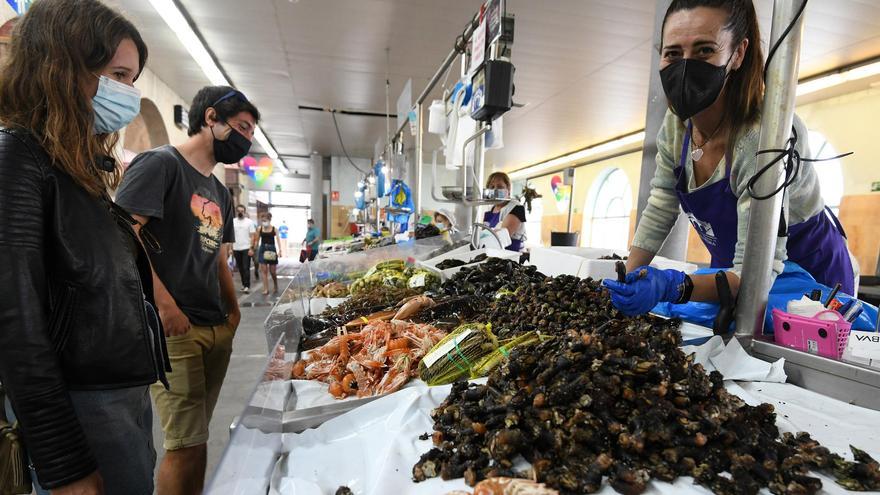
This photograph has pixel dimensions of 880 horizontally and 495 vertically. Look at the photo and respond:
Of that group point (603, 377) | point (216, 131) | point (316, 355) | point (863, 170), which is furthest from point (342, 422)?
point (863, 170)

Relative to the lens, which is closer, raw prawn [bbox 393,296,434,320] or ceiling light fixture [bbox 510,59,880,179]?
raw prawn [bbox 393,296,434,320]

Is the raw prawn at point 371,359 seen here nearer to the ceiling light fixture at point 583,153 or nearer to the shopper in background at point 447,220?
the shopper in background at point 447,220

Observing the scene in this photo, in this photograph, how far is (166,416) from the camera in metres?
2.15

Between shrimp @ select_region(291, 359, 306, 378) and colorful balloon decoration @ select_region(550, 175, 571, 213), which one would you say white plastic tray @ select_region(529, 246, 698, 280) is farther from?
colorful balloon decoration @ select_region(550, 175, 571, 213)

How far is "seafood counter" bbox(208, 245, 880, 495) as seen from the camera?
2.96 feet

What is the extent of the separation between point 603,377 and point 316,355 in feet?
4.44

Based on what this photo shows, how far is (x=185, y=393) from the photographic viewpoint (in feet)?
7.18

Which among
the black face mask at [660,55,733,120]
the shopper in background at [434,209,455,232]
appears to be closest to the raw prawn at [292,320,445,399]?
the black face mask at [660,55,733,120]

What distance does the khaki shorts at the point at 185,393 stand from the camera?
215 centimetres

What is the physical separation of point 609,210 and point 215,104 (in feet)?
60.6

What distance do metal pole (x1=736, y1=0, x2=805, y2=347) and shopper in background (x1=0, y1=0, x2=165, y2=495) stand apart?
7.21 ft

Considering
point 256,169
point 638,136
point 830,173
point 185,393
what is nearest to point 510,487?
point 185,393

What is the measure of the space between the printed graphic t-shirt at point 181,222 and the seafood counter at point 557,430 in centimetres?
103

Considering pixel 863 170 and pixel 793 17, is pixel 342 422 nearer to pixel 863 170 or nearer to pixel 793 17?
pixel 793 17
